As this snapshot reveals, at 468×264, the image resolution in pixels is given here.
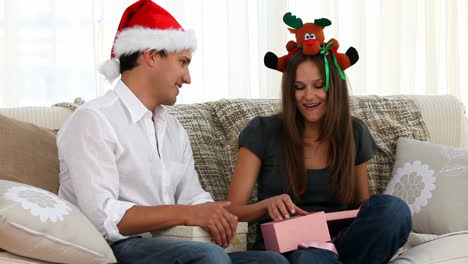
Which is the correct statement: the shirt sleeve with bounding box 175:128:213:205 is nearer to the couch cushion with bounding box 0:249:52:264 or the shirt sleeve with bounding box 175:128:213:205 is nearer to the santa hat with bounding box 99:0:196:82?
the santa hat with bounding box 99:0:196:82

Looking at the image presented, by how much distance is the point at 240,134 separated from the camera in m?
2.29

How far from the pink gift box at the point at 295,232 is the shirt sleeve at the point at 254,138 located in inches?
11.0

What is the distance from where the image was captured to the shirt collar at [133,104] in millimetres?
1970

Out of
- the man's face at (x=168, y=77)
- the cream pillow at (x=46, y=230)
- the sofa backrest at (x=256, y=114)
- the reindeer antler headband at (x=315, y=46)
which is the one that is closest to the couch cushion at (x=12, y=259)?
the cream pillow at (x=46, y=230)

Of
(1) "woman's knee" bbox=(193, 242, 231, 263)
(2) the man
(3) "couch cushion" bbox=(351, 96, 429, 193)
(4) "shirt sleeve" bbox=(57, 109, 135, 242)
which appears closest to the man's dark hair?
(2) the man

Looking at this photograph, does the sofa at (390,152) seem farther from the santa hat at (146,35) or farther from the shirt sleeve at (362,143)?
the santa hat at (146,35)

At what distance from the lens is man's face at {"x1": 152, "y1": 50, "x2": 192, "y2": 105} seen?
202cm

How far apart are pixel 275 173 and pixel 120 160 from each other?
20.8 inches

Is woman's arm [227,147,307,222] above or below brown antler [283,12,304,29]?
below

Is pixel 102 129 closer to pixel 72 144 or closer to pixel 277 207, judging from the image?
pixel 72 144

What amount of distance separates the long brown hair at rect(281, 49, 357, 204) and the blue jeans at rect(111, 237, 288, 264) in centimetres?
42

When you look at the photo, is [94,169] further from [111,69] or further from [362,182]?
[362,182]

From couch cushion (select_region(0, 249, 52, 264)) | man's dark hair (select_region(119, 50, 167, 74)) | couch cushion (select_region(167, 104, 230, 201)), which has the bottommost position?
couch cushion (select_region(0, 249, 52, 264))

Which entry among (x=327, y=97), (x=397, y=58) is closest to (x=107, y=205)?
(x=327, y=97)
